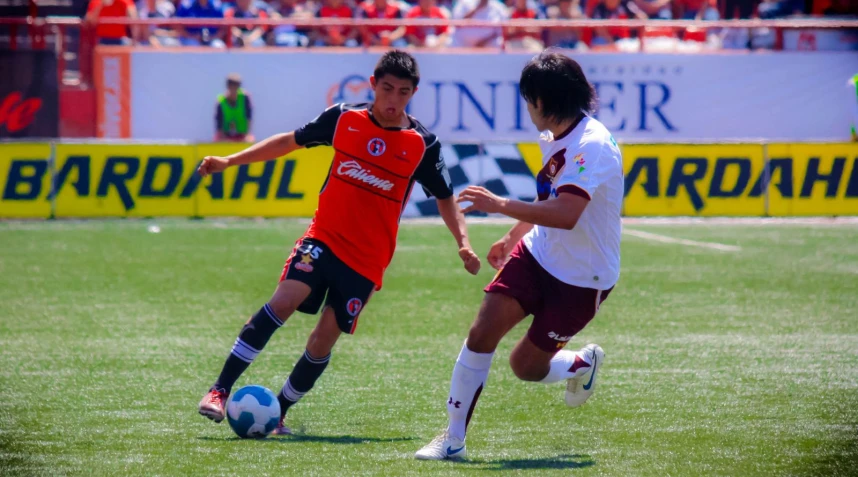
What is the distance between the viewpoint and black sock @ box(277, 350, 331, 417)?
19.4 feet

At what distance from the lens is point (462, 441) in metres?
5.27

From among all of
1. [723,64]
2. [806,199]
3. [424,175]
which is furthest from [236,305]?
[723,64]

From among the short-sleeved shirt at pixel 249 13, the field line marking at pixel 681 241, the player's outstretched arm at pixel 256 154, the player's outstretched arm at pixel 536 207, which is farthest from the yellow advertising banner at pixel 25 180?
the player's outstretched arm at pixel 536 207

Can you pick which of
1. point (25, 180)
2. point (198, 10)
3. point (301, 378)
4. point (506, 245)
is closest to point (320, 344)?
point (301, 378)

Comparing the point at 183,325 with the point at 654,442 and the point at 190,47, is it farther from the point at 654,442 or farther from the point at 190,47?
the point at 190,47

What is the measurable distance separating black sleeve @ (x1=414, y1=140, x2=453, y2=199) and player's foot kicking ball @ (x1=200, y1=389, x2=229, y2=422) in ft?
4.88

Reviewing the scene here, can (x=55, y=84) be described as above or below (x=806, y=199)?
above

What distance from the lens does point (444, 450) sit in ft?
17.1

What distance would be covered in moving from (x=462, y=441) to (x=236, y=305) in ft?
15.3

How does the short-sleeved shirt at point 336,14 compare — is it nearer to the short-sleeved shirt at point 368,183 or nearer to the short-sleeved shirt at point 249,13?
the short-sleeved shirt at point 249,13

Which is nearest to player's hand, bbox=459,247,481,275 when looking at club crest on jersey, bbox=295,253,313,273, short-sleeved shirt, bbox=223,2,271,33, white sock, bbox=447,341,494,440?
white sock, bbox=447,341,494,440

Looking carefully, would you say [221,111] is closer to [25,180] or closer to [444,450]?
[25,180]

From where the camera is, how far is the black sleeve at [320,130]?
5.93 m

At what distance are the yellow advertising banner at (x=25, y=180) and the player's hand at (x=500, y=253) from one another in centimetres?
1069
